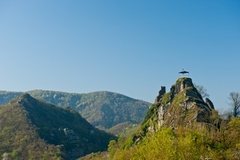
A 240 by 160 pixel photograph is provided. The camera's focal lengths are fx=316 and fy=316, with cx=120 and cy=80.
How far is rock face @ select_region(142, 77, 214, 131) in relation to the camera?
302 feet

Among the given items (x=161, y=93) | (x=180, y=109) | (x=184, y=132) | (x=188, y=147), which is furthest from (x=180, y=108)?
(x=188, y=147)

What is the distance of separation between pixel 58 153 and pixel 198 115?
12915 cm

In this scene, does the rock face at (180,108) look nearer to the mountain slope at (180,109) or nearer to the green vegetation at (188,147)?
the mountain slope at (180,109)

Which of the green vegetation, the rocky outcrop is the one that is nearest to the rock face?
the rocky outcrop

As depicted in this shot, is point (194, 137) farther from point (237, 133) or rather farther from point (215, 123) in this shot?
point (215, 123)

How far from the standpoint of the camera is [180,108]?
103375 mm

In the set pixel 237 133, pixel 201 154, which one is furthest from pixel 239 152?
pixel 237 133

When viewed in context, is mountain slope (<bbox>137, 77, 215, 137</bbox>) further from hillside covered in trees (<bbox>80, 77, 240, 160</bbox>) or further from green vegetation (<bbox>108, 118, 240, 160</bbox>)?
green vegetation (<bbox>108, 118, 240, 160</bbox>)

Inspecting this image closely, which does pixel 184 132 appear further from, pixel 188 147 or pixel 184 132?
pixel 188 147

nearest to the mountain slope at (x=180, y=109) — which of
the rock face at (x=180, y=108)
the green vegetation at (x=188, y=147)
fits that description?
the rock face at (x=180, y=108)

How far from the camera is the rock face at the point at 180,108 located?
91.9m

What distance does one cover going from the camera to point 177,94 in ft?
383

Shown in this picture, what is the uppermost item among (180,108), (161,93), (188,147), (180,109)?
(161,93)

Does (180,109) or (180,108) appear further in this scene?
(180,108)
